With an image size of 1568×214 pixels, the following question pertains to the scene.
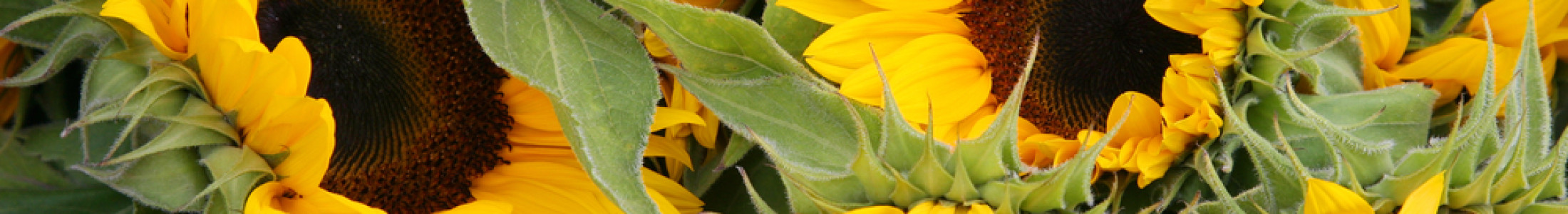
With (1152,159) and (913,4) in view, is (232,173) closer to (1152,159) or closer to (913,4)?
(913,4)

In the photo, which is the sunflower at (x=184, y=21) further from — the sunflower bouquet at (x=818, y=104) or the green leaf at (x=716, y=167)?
the green leaf at (x=716, y=167)

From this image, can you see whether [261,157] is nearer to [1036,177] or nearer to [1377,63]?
[1036,177]

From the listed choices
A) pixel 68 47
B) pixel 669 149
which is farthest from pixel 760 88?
pixel 68 47

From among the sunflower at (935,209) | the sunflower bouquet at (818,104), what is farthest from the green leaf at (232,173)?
the sunflower at (935,209)

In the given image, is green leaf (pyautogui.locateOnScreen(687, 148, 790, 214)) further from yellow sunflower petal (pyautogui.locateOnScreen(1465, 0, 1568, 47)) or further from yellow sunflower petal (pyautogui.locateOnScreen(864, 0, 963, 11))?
yellow sunflower petal (pyautogui.locateOnScreen(1465, 0, 1568, 47))

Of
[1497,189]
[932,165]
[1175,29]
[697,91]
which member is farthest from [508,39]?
[1497,189]
